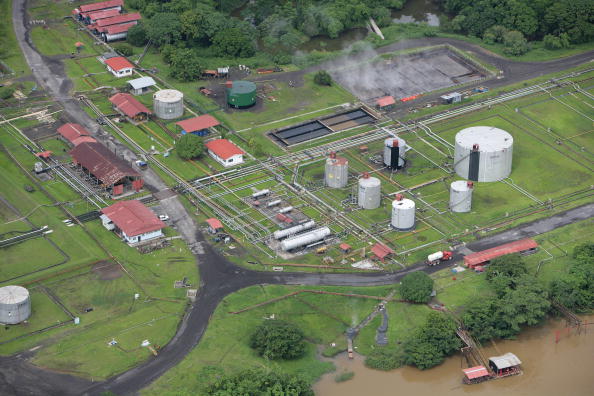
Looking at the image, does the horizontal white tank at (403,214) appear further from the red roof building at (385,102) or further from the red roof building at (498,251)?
the red roof building at (385,102)

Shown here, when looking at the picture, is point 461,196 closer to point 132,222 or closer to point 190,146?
point 190,146

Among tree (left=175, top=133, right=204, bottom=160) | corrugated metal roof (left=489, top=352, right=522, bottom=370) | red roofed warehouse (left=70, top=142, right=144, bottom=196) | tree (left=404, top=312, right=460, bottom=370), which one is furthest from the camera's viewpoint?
tree (left=175, top=133, right=204, bottom=160)

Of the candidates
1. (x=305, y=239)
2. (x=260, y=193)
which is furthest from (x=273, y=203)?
(x=305, y=239)

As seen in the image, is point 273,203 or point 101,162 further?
point 101,162

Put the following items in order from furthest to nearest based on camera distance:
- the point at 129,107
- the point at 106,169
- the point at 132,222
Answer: the point at 129,107, the point at 106,169, the point at 132,222

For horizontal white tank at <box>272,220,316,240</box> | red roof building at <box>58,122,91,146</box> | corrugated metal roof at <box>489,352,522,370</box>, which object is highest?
red roof building at <box>58,122,91,146</box>

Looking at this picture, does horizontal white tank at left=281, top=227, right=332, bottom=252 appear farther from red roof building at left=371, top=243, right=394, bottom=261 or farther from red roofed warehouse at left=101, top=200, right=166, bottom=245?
red roofed warehouse at left=101, top=200, right=166, bottom=245

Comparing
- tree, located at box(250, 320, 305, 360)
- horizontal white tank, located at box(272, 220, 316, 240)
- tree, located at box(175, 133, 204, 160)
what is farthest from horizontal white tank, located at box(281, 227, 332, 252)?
tree, located at box(175, 133, 204, 160)

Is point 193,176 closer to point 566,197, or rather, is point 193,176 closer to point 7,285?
point 7,285
